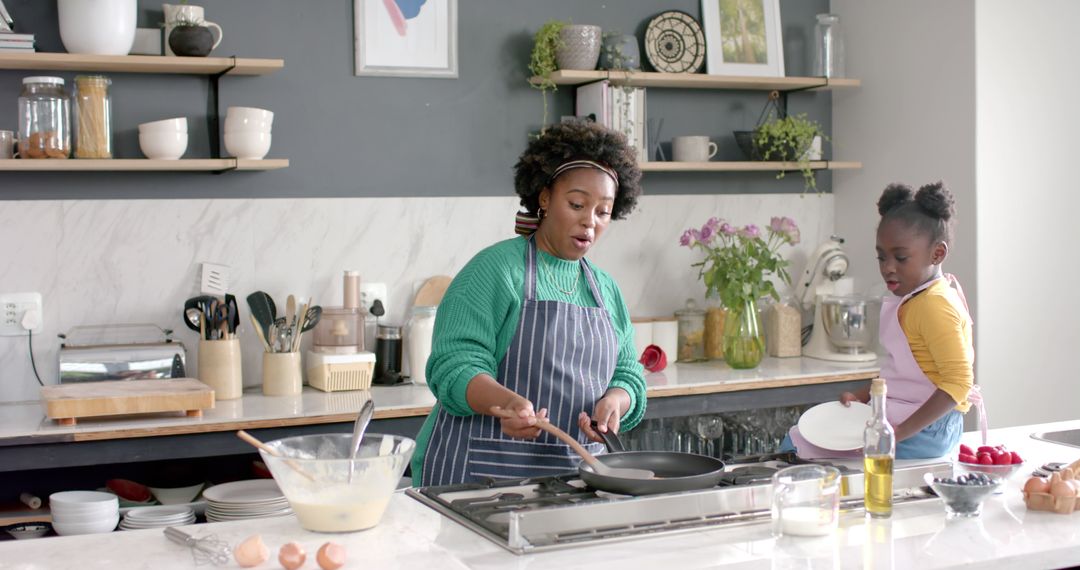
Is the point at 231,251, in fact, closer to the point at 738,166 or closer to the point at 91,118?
the point at 91,118

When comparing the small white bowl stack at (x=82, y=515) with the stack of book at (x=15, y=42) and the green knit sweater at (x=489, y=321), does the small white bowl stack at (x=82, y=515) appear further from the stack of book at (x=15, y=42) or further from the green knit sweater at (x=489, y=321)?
the stack of book at (x=15, y=42)

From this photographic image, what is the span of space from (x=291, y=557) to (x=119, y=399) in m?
1.69

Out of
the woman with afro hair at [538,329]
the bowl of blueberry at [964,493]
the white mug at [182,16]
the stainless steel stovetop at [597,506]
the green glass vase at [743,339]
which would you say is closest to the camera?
the stainless steel stovetop at [597,506]

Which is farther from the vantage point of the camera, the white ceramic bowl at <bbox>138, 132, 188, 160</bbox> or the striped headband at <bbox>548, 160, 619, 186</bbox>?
the white ceramic bowl at <bbox>138, 132, 188, 160</bbox>

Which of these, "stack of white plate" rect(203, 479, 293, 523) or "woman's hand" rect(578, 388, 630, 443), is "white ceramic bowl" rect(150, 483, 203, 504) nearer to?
"stack of white plate" rect(203, 479, 293, 523)

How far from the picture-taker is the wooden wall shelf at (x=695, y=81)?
13.5 feet

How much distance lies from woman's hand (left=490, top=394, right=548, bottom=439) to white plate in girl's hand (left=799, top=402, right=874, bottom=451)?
62cm

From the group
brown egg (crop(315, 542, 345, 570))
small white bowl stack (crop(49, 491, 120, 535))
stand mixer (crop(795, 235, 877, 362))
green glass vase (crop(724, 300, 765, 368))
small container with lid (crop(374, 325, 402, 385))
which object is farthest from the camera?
stand mixer (crop(795, 235, 877, 362))

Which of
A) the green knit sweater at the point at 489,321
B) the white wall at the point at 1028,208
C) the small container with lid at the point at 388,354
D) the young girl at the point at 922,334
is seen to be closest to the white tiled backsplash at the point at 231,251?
the small container with lid at the point at 388,354

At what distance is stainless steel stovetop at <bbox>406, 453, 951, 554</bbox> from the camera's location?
5.87 ft

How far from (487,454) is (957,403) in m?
0.99

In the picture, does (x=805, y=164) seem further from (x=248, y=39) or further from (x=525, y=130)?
(x=248, y=39)

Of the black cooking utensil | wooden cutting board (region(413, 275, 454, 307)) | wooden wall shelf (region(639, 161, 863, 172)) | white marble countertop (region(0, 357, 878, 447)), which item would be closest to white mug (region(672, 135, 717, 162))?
wooden wall shelf (region(639, 161, 863, 172))

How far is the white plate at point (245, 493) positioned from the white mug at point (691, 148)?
Answer: 2016mm
